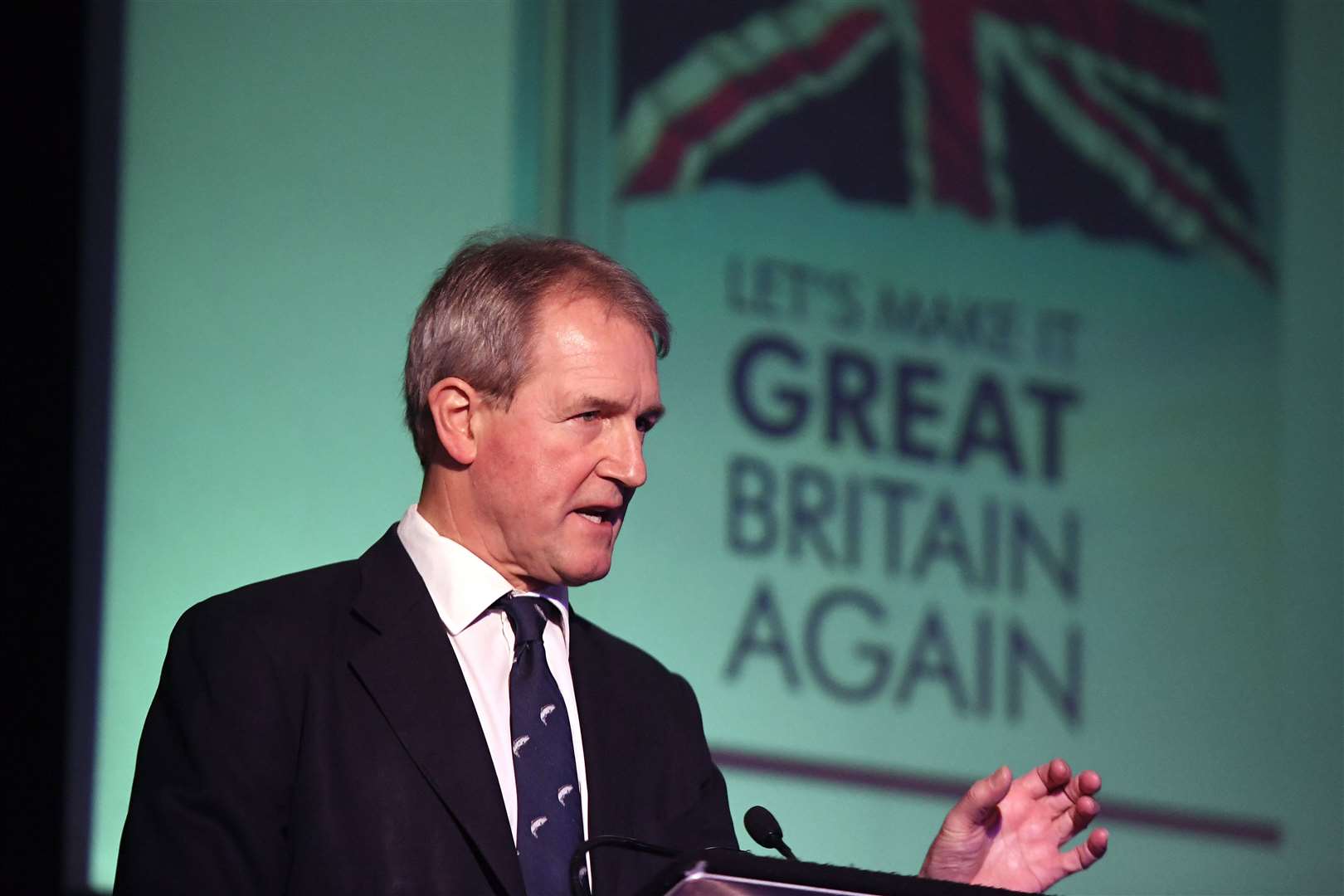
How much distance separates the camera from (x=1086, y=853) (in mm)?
2195

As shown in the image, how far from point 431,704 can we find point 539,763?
5.7 inches

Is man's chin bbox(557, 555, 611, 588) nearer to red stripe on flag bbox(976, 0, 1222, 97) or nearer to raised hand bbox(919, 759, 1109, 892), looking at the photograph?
raised hand bbox(919, 759, 1109, 892)

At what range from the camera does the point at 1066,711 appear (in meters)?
3.84

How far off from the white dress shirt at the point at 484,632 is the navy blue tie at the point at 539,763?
0.05ft

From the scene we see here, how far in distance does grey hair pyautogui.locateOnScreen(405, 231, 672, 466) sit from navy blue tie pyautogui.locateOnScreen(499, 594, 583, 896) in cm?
27

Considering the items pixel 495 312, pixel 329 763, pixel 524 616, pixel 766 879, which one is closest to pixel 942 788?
pixel 524 616

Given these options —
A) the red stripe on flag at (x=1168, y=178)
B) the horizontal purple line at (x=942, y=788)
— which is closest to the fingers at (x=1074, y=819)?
the horizontal purple line at (x=942, y=788)

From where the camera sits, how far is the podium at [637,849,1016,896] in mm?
1668

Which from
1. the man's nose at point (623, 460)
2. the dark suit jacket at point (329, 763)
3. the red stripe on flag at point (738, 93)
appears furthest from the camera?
the red stripe on flag at point (738, 93)

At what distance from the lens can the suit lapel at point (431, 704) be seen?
6.50ft

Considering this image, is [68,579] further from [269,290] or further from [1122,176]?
[1122,176]

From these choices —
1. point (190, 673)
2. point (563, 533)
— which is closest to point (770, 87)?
point (563, 533)

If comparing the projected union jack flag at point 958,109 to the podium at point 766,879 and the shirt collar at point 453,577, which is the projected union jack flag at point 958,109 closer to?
the shirt collar at point 453,577

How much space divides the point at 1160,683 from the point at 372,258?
1.91 m
